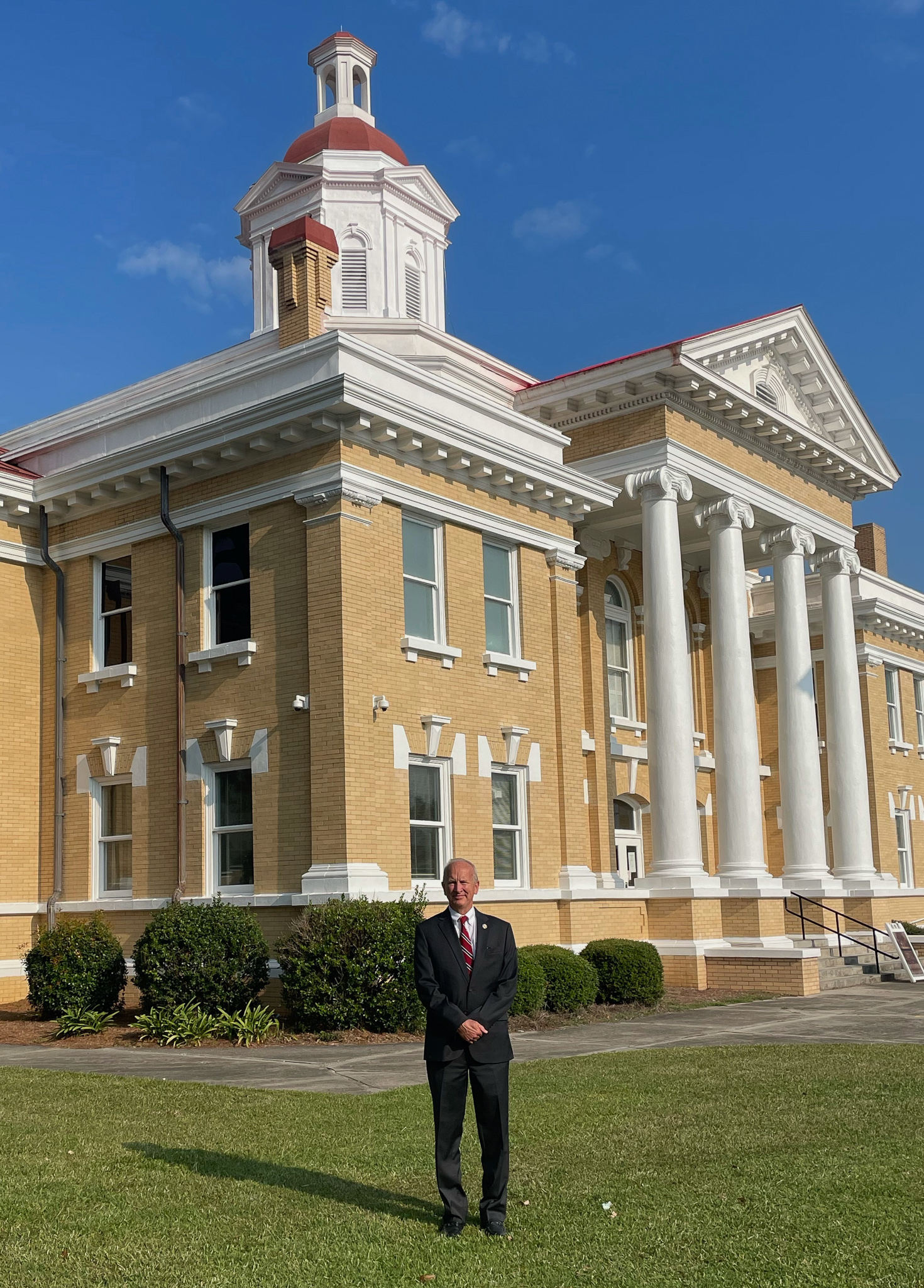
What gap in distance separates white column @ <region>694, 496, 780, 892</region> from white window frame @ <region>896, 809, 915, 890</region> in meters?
14.2

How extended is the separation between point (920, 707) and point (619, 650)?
16.4 m

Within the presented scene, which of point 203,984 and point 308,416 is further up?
point 308,416

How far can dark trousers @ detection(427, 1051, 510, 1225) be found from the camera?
698cm

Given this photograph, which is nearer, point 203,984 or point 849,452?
point 203,984

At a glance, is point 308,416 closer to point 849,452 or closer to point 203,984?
point 203,984

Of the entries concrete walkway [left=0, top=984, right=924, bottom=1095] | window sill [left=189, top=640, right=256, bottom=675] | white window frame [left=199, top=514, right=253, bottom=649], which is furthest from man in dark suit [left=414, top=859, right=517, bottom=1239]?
white window frame [left=199, top=514, right=253, bottom=649]

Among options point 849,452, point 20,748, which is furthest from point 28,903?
point 849,452

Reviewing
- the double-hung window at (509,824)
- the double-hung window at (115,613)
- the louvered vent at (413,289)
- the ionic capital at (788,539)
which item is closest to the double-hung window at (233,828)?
the double-hung window at (115,613)

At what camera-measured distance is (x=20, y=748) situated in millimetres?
22078

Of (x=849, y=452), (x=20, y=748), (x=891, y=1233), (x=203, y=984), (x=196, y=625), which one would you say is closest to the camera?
(x=891, y=1233)

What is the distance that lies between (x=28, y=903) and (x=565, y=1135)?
14472 mm

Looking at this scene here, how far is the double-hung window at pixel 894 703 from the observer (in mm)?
39219

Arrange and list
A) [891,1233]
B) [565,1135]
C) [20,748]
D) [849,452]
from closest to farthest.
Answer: [891,1233], [565,1135], [20,748], [849,452]

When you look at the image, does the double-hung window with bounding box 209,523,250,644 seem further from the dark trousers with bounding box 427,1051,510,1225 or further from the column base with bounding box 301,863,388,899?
the dark trousers with bounding box 427,1051,510,1225
